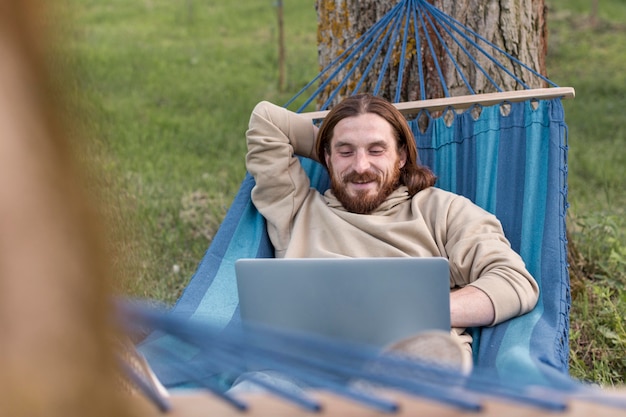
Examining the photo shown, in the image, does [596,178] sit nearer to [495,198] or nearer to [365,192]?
[495,198]

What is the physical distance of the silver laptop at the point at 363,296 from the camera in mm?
1691

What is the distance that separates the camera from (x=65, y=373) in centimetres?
45

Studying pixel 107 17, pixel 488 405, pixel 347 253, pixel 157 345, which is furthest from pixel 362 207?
pixel 107 17

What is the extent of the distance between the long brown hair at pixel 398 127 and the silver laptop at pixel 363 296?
80 centimetres

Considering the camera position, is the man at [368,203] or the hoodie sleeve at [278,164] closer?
the man at [368,203]

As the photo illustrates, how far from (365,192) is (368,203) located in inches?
1.3

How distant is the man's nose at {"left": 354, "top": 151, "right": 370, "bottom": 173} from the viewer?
2.41 metres

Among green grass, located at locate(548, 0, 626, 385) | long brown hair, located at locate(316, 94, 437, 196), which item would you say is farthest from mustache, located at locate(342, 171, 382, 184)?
A: green grass, located at locate(548, 0, 626, 385)

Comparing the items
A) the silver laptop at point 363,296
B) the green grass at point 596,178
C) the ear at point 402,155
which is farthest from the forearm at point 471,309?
the green grass at point 596,178

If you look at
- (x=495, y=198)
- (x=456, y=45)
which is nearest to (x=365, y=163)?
(x=495, y=198)

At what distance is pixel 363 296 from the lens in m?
1.71

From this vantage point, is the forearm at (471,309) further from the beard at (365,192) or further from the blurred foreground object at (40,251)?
the blurred foreground object at (40,251)

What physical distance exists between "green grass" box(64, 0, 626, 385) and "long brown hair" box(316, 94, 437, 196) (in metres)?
0.73

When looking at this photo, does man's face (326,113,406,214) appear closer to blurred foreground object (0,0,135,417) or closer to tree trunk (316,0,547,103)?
tree trunk (316,0,547,103)
